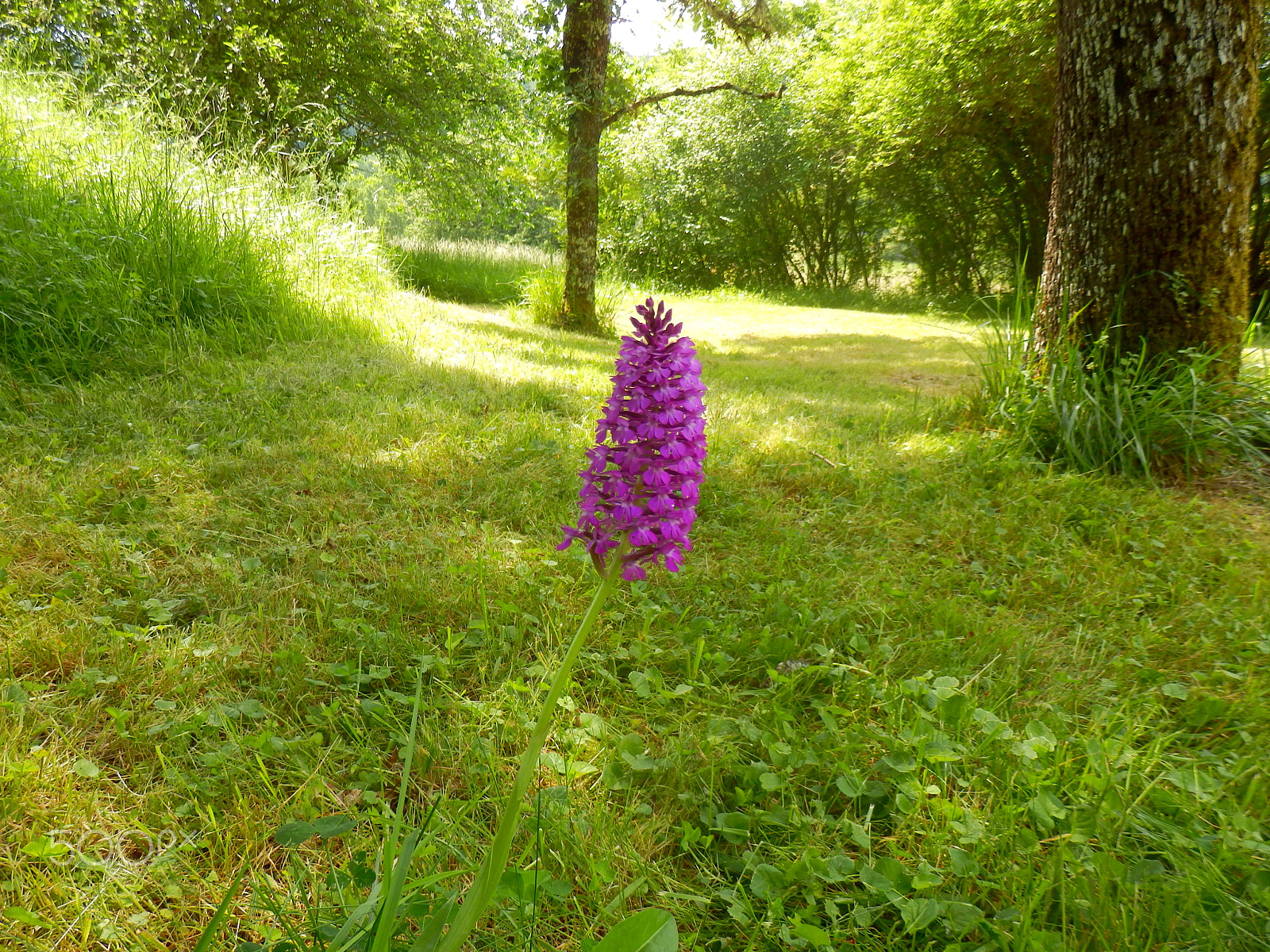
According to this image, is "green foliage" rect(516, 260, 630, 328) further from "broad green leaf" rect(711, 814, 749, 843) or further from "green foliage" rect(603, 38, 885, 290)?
"green foliage" rect(603, 38, 885, 290)

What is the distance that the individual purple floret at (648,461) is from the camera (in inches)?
44.7

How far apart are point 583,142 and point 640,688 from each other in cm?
766

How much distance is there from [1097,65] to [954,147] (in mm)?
12459

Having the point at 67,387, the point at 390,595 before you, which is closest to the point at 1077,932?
the point at 390,595

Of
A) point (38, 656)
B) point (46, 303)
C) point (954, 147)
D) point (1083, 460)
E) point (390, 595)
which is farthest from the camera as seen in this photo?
point (954, 147)

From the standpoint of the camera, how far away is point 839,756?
164 cm

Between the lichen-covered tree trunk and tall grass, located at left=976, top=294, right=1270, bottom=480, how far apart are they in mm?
109

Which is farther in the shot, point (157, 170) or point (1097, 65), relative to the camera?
point (157, 170)

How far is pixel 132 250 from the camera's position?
14.8 ft

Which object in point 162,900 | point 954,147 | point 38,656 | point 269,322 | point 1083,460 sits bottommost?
point 162,900

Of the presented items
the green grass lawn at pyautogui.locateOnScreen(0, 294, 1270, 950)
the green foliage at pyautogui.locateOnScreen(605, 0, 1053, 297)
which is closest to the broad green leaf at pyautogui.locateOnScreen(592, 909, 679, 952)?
the green grass lawn at pyautogui.locateOnScreen(0, 294, 1270, 950)

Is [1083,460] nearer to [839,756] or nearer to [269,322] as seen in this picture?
[839,756]

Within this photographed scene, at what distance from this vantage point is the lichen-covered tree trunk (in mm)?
3168

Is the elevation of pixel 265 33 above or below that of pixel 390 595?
above
